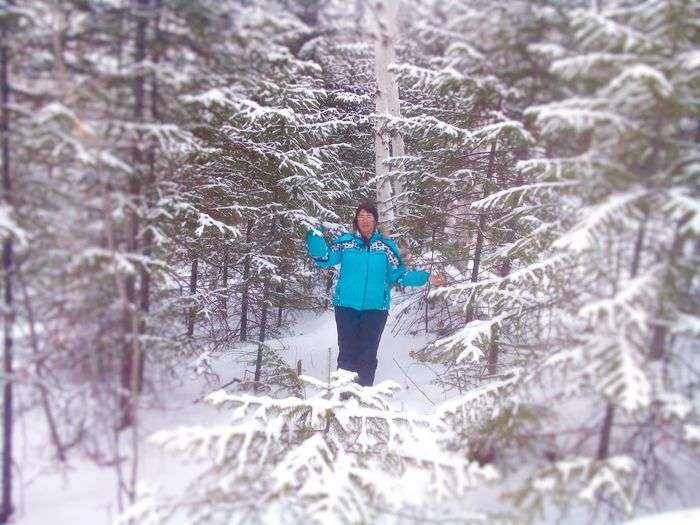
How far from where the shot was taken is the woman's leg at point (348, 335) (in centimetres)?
592

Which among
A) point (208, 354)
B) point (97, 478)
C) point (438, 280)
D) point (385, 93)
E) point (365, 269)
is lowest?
point (97, 478)

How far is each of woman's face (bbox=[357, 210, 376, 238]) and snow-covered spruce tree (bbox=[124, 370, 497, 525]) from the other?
2486mm

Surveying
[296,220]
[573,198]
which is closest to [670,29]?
[573,198]

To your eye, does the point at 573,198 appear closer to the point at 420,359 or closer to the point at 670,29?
the point at 670,29

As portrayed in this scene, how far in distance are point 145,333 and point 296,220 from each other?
3812 mm

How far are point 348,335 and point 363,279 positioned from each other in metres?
0.75

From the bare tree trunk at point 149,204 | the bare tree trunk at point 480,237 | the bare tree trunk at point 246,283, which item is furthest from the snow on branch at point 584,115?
the bare tree trunk at point 246,283

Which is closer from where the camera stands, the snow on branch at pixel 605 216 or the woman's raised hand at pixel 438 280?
the snow on branch at pixel 605 216

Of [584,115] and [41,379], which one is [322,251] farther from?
[584,115]

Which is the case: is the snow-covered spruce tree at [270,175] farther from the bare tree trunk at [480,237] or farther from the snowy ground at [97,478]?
the snowy ground at [97,478]

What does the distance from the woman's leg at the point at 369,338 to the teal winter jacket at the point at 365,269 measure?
0.39 feet

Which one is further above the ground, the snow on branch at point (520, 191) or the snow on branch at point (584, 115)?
the snow on branch at point (584, 115)

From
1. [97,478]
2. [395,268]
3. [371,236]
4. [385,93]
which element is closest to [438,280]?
[395,268]

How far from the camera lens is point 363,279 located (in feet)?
19.0
